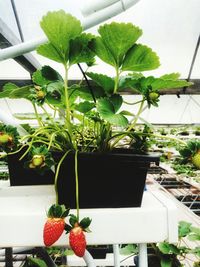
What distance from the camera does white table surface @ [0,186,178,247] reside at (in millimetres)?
502

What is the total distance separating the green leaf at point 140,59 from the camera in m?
0.55

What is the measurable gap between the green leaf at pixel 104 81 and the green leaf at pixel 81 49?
5 centimetres

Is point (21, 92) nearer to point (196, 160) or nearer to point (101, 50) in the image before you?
point (101, 50)

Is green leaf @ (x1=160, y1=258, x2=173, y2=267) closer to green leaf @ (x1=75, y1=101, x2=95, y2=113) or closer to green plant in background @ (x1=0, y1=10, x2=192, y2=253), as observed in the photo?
green plant in background @ (x1=0, y1=10, x2=192, y2=253)

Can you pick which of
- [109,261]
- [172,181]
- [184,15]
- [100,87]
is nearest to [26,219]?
[100,87]

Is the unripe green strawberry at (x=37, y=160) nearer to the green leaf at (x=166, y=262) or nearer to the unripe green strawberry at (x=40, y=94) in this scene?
the unripe green strawberry at (x=40, y=94)

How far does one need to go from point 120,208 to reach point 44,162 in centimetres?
19

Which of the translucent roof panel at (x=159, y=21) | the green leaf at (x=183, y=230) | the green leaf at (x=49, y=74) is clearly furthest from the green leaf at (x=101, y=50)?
the translucent roof panel at (x=159, y=21)

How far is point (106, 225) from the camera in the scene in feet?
1.69

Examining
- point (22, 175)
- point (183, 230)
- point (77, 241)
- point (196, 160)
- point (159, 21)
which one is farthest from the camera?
point (159, 21)

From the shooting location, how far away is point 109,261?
1768 mm

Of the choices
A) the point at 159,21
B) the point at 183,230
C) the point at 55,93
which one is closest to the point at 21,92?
the point at 55,93

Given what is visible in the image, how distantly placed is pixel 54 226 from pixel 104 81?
1.03 ft

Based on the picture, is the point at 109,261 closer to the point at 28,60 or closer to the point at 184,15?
the point at 28,60
